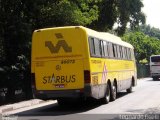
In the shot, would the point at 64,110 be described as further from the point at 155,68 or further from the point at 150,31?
the point at 150,31

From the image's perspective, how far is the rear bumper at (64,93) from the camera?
1655 cm

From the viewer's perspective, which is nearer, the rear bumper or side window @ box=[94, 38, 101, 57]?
the rear bumper

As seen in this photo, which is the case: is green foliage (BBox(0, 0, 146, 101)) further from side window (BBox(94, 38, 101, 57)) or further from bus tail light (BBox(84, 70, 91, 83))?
bus tail light (BBox(84, 70, 91, 83))

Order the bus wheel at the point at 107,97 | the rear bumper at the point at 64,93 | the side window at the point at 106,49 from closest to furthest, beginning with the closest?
the rear bumper at the point at 64,93, the bus wheel at the point at 107,97, the side window at the point at 106,49

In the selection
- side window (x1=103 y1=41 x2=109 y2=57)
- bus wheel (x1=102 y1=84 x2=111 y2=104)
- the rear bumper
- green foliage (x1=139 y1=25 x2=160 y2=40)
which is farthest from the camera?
green foliage (x1=139 y1=25 x2=160 y2=40)

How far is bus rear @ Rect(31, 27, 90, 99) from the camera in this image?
16.8 metres

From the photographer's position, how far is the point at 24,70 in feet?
75.8

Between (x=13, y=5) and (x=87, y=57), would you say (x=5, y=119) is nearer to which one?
(x=87, y=57)

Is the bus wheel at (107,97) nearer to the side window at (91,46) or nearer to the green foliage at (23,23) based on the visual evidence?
the side window at (91,46)

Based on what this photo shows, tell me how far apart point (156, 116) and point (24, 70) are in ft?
34.4

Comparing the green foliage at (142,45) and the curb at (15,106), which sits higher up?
the green foliage at (142,45)

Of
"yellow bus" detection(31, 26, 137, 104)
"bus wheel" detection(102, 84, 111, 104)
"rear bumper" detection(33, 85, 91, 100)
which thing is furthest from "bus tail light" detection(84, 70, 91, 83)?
"bus wheel" detection(102, 84, 111, 104)

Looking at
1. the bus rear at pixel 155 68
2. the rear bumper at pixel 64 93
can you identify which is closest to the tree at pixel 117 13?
the bus rear at pixel 155 68

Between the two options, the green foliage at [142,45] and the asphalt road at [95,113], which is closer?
the asphalt road at [95,113]
